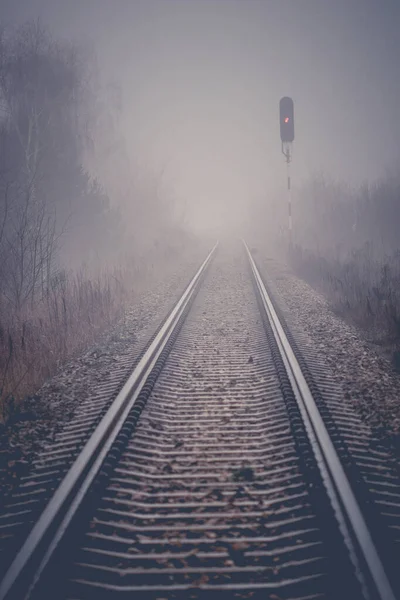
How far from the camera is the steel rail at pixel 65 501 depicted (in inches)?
75.1

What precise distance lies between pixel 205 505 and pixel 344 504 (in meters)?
1.00

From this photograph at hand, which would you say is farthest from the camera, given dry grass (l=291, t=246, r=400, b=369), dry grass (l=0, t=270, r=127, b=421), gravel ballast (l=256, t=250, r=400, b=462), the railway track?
dry grass (l=291, t=246, r=400, b=369)

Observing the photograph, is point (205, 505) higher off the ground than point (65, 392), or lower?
lower

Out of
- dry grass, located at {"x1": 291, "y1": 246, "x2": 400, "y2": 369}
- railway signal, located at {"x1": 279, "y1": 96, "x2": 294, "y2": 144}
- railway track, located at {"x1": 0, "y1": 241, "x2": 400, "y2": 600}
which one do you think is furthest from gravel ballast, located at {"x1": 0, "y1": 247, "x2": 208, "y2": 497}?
railway signal, located at {"x1": 279, "y1": 96, "x2": 294, "y2": 144}

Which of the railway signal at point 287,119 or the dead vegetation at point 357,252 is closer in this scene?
the dead vegetation at point 357,252

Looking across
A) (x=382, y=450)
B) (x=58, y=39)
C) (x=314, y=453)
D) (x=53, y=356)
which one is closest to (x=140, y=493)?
(x=314, y=453)

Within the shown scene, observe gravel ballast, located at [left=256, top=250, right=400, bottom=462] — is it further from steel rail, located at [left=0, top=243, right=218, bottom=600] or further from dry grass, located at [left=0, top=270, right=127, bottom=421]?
dry grass, located at [left=0, top=270, right=127, bottom=421]

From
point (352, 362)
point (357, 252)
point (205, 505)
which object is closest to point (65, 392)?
point (205, 505)

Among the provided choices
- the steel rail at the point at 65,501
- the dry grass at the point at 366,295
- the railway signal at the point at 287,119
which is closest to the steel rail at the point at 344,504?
the steel rail at the point at 65,501

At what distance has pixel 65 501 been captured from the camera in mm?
2475

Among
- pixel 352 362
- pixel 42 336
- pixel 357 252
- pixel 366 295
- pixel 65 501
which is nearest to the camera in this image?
pixel 65 501

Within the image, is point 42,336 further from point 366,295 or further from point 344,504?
point 366,295

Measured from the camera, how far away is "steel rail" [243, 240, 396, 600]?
185 cm

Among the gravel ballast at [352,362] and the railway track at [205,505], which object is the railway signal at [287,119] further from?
the railway track at [205,505]
